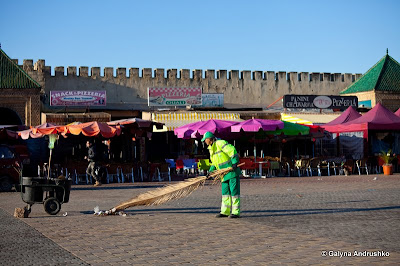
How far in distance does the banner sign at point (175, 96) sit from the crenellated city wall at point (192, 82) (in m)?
2.92

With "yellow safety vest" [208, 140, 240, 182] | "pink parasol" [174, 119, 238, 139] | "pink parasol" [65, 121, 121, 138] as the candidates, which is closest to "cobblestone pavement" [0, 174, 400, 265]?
"yellow safety vest" [208, 140, 240, 182]

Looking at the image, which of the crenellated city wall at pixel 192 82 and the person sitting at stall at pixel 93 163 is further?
the crenellated city wall at pixel 192 82

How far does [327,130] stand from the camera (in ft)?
105

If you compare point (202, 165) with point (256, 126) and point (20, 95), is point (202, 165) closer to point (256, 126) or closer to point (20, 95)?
point (256, 126)

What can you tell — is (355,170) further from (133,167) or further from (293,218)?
(293,218)

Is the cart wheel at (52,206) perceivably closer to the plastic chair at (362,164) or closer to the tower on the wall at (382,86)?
the plastic chair at (362,164)

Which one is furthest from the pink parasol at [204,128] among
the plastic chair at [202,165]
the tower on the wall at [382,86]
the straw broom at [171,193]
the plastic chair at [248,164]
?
the tower on the wall at [382,86]

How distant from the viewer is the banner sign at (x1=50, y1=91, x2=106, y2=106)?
38969 millimetres

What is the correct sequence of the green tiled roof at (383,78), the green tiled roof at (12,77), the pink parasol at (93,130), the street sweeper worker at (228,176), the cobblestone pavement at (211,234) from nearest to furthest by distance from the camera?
1. the cobblestone pavement at (211,234)
2. the street sweeper worker at (228,176)
3. the pink parasol at (93,130)
4. the green tiled roof at (12,77)
5. the green tiled roof at (383,78)

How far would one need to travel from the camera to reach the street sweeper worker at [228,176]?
11.7 m

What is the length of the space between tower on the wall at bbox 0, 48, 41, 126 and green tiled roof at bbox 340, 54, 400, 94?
2269 centimetres

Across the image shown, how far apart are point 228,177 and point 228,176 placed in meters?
0.02

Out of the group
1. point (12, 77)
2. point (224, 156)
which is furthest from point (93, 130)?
point (12, 77)

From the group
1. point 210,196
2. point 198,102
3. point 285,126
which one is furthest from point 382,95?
point 210,196
